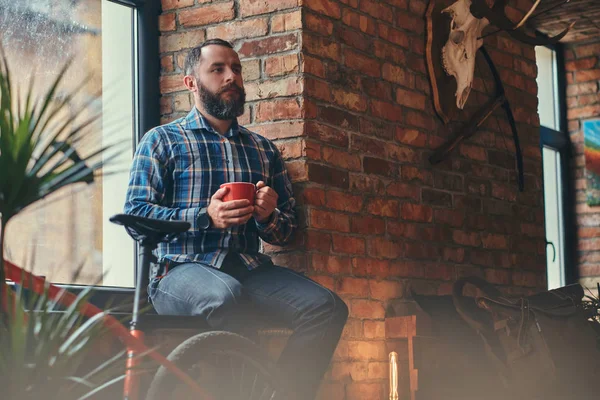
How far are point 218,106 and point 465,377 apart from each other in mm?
1216

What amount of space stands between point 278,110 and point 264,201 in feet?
1.93

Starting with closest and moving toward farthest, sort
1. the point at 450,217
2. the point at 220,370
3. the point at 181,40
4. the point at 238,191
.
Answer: the point at 220,370 < the point at 238,191 < the point at 181,40 < the point at 450,217

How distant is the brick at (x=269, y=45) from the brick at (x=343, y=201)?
0.49 metres

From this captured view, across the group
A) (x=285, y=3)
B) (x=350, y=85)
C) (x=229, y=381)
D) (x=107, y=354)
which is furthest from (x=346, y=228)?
(x=107, y=354)

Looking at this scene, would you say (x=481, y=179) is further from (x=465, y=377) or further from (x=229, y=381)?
(x=229, y=381)

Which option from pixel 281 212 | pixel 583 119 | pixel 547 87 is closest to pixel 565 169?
pixel 583 119

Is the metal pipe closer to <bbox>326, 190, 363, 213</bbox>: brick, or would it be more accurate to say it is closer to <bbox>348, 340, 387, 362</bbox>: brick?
<bbox>348, 340, 387, 362</bbox>: brick

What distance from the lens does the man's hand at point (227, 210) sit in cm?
257

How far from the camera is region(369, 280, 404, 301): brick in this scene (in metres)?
3.41

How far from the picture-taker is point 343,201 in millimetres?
3273

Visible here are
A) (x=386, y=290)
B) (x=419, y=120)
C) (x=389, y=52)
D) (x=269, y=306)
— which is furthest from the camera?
(x=419, y=120)

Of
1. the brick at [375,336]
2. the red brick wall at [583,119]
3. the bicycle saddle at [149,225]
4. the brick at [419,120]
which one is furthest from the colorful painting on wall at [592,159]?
the bicycle saddle at [149,225]

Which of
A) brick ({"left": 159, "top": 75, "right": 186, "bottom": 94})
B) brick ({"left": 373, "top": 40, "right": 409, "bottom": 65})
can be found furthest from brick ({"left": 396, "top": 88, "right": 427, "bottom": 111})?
brick ({"left": 159, "top": 75, "right": 186, "bottom": 94})

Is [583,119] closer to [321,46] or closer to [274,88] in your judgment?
[321,46]
